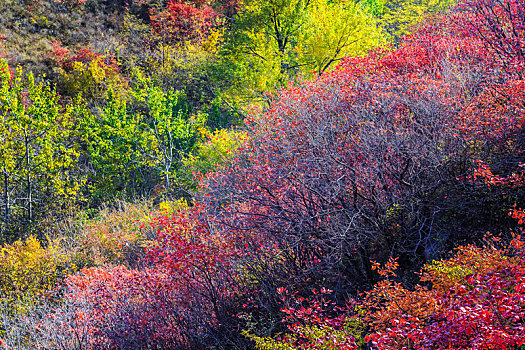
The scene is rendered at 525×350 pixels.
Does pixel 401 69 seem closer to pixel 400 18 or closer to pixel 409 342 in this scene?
pixel 409 342

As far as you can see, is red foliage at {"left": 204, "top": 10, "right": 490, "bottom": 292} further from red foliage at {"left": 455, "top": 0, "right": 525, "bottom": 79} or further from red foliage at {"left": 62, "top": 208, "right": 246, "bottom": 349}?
red foliage at {"left": 62, "top": 208, "right": 246, "bottom": 349}

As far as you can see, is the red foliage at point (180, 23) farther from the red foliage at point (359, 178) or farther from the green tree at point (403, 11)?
the red foliage at point (359, 178)

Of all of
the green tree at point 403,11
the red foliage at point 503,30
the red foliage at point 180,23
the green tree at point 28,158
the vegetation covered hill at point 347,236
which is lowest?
the green tree at point 28,158

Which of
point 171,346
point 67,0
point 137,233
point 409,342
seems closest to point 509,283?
point 409,342

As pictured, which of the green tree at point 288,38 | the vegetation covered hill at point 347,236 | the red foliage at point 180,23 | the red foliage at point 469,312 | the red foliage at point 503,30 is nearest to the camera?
the red foliage at point 469,312

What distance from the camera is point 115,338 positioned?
854 cm

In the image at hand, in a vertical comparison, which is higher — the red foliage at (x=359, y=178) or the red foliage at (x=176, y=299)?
the red foliage at (x=359, y=178)

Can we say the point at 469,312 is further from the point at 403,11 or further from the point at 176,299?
the point at 403,11

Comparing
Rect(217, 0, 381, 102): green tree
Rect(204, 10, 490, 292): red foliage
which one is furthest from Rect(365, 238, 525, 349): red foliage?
Rect(217, 0, 381, 102): green tree

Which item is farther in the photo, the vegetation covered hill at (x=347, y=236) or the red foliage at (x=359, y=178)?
the red foliage at (x=359, y=178)

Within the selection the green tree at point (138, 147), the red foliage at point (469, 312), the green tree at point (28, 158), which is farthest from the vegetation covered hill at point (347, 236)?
the green tree at point (138, 147)

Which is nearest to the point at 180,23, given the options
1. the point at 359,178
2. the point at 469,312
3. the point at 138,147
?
the point at 138,147

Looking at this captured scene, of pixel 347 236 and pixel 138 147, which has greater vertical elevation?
pixel 347 236

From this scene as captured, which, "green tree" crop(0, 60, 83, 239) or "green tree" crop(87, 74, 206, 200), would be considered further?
"green tree" crop(87, 74, 206, 200)
